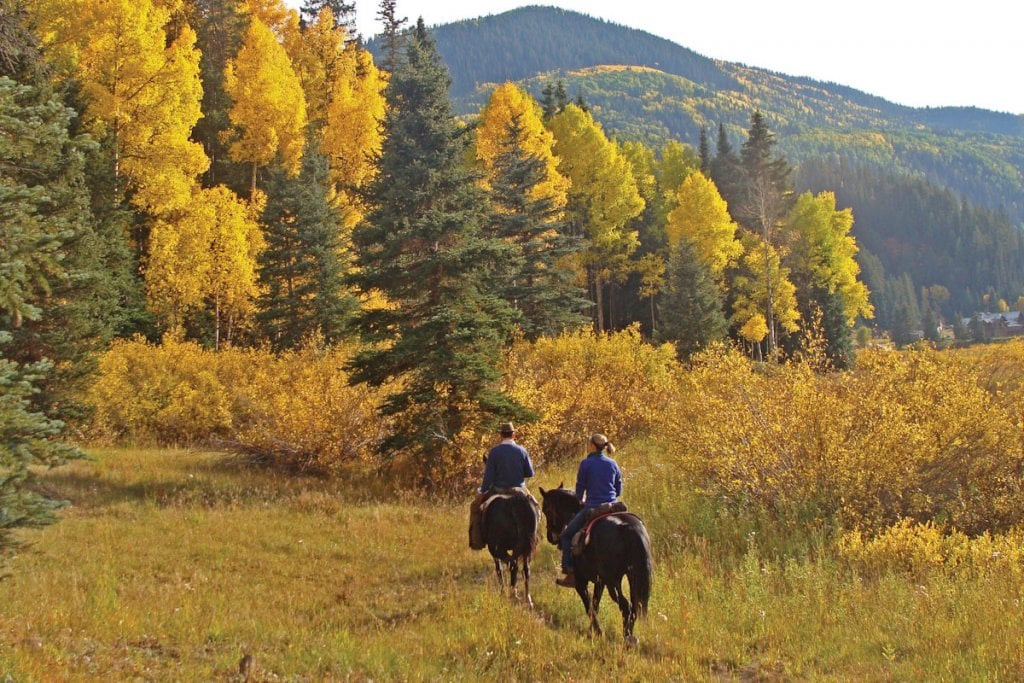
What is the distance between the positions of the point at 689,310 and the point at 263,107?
2572 cm

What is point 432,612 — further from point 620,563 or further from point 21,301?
point 21,301

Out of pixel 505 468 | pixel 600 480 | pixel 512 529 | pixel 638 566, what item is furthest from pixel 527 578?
pixel 638 566

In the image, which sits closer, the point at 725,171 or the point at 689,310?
the point at 689,310

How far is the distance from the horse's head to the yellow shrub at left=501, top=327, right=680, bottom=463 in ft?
15.3

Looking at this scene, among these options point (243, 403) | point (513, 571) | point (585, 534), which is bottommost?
point (243, 403)

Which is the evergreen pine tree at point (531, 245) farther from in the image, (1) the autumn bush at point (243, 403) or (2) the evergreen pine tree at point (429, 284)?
(2) the evergreen pine tree at point (429, 284)

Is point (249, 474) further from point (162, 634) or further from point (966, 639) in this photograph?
point (966, 639)

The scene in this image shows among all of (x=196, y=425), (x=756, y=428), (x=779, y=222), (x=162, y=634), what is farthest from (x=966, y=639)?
(x=779, y=222)

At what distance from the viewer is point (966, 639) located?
7.45m

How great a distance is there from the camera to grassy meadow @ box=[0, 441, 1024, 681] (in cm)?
720

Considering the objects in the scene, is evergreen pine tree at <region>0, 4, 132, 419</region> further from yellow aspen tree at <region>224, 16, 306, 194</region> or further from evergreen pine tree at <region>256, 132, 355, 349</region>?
yellow aspen tree at <region>224, 16, 306, 194</region>

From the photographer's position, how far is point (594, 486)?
342 inches

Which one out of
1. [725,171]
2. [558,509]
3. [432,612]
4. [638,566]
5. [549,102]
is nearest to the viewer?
[638,566]

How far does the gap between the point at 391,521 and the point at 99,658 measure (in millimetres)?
8004
